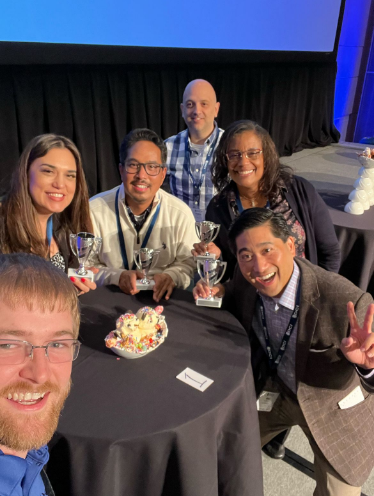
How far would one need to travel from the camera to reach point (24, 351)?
94 centimetres

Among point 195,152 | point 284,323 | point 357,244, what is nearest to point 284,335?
point 284,323

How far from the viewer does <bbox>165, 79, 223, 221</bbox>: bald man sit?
3676mm

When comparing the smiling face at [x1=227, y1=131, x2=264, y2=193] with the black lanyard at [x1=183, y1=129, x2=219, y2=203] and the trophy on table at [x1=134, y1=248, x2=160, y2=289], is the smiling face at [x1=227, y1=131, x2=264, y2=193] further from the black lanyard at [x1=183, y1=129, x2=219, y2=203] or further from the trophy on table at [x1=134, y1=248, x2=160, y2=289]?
the black lanyard at [x1=183, y1=129, x2=219, y2=203]

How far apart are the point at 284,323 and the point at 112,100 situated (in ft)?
13.1

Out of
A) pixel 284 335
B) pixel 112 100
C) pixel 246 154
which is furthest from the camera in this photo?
pixel 112 100

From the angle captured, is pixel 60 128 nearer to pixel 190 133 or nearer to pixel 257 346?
pixel 190 133

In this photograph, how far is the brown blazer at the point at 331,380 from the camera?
5.42 ft

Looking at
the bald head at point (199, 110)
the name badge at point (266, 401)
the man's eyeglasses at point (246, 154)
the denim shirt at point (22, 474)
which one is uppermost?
the bald head at point (199, 110)

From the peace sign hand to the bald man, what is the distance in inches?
90.1

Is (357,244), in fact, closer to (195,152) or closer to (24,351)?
(195,152)

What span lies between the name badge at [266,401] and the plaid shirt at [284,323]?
90 millimetres

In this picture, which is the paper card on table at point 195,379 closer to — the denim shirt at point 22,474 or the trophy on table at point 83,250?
the denim shirt at point 22,474

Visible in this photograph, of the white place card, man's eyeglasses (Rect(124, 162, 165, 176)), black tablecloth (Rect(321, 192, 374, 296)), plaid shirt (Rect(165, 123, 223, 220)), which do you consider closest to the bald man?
plaid shirt (Rect(165, 123, 223, 220))

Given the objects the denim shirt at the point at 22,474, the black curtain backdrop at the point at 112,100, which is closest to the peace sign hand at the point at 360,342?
the denim shirt at the point at 22,474
